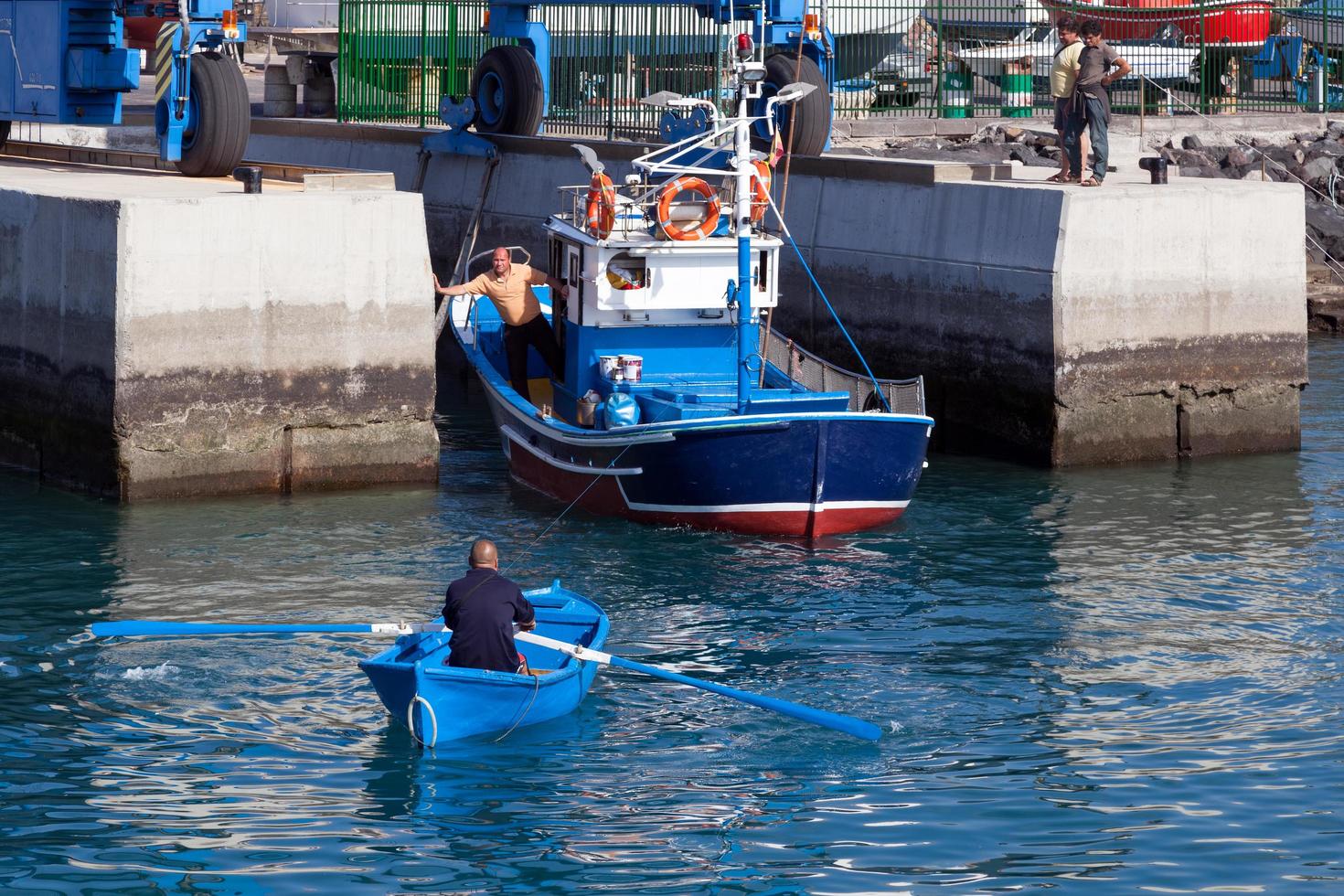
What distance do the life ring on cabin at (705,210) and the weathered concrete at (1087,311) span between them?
315cm

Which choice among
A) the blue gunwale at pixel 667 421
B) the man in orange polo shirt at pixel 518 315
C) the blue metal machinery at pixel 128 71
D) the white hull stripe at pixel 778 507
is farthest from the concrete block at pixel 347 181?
the white hull stripe at pixel 778 507

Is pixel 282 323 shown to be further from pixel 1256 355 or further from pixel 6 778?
pixel 1256 355

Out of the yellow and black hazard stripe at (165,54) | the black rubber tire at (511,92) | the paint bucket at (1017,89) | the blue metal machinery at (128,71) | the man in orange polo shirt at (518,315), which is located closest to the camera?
the man in orange polo shirt at (518,315)

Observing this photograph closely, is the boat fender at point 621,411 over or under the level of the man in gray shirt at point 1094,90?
under

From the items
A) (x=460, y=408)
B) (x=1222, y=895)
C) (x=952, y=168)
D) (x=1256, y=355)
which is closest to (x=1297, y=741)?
(x=1222, y=895)

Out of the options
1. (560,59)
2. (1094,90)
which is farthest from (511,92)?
(1094,90)

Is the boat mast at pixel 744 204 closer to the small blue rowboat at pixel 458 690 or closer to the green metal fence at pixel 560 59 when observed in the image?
the small blue rowboat at pixel 458 690

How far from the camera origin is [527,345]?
17.9 m

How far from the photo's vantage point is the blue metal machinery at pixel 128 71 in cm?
1989

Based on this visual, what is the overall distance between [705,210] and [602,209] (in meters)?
0.90

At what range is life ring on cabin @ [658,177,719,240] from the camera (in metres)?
16.2

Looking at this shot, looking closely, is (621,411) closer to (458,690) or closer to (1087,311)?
(1087,311)

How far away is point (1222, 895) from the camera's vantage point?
843cm

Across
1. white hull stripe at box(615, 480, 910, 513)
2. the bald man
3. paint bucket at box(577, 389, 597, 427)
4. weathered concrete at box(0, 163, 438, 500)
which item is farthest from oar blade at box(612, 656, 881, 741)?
weathered concrete at box(0, 163, 438, 500)
